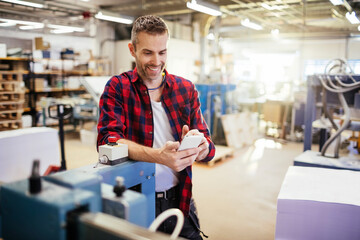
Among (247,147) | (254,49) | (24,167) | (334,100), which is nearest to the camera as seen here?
(24,167)

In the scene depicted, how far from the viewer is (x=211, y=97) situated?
20.8 ft

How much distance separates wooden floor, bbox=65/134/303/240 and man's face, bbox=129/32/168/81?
201 cm

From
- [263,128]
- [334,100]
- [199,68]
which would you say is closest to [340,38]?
[263,128]

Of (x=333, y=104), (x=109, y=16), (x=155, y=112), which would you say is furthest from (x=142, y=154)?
(x=109, y=16)

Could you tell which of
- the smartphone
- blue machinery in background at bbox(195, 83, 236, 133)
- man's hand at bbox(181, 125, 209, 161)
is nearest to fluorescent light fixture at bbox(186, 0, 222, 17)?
blue machinery in background at bbox(195, 83, 236, 133)

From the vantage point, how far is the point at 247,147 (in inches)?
252

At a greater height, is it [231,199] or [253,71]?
[253,71]

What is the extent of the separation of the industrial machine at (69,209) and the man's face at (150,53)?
80cm

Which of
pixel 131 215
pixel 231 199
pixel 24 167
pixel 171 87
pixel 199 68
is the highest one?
pixel 199 68

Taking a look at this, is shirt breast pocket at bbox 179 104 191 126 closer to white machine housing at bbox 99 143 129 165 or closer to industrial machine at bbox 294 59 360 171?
white machine housing at bbox 99 143 129 165

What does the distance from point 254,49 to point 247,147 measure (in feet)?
29.5

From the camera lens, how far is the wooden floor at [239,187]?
9.97 feet

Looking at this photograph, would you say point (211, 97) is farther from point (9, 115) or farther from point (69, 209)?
point (69, 209)

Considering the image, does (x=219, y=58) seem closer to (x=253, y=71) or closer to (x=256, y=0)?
(x=256, y=0)
